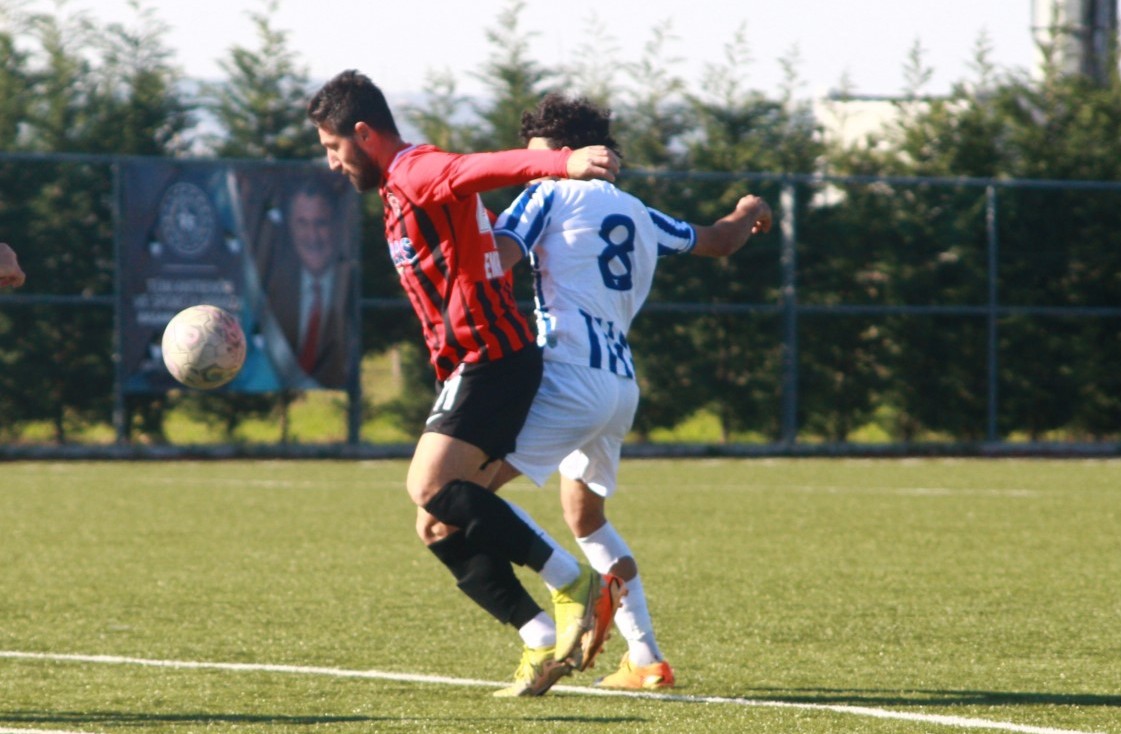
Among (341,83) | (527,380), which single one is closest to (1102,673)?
(527,380)

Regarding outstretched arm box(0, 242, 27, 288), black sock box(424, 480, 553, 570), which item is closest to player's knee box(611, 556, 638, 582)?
black sock box(424, 480, 553, 570)

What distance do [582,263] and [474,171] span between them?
946 millimetres

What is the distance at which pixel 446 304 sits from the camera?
494 cm

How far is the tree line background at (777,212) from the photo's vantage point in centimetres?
1655

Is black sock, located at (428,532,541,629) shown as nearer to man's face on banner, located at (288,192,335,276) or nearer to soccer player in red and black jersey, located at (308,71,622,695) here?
soccer player in red and black jersey, located at (308,71,622,695)

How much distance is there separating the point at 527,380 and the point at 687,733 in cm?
114

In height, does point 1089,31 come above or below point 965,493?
above

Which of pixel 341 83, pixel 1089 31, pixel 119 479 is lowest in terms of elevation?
pixel 119 479

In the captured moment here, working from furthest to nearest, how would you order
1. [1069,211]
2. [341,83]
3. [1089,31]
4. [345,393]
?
[1089,31] < [1069,211] < [345,393] < [341,83]

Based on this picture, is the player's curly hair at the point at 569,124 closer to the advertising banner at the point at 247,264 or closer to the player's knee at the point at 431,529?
the player's knee at the point at 431,529

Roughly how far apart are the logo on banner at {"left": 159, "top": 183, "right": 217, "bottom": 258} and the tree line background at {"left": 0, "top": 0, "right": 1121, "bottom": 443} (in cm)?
76

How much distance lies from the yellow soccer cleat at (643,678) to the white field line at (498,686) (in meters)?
0.07

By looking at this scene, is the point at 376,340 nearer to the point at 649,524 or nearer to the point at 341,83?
the point at 649,524

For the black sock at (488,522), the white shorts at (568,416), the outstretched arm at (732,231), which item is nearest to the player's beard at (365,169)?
the white shorts at (568,416)
